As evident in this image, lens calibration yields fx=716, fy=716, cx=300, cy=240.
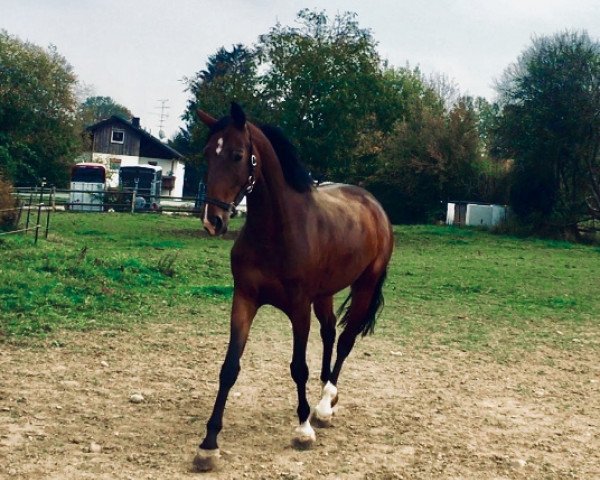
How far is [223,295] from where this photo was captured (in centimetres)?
1098

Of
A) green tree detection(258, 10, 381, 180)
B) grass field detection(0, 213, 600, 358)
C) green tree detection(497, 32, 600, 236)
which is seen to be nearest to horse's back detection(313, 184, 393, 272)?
grass field detection(0, 213, 600, 358)

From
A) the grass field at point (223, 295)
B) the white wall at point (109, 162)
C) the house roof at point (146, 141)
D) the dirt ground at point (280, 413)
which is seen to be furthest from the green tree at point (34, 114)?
the dirt ground at point (280, 413)

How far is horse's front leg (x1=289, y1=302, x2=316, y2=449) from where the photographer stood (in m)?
4.66

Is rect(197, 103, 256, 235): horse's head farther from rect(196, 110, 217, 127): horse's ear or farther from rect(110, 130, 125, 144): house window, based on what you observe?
rect(110, 130, 125, 144): house window

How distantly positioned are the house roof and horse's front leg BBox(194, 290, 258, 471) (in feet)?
172

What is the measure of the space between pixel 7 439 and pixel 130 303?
529 centimetres

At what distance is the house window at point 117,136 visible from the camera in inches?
2235

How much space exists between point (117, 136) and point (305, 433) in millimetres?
55142

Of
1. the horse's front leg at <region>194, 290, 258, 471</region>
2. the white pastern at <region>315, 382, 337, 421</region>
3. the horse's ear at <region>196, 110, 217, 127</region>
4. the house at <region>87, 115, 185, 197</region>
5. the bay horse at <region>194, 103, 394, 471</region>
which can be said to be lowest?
the white pastern at <region>315, 382, 337, 421</region>

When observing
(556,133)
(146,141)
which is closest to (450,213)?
(556,133)

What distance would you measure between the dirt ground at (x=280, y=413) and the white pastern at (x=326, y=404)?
112mm

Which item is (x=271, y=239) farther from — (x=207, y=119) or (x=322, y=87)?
(x=322, y=87)

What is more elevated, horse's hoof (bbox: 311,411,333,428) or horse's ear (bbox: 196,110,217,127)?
horse's ear (bbox: 196,110,217,127)

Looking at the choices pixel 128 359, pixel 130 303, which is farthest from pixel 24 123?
pixel 128 359
